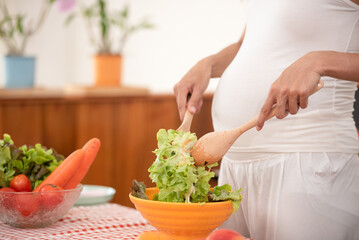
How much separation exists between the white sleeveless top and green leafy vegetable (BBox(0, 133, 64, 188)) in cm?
47

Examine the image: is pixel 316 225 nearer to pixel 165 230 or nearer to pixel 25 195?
pixel 165 230

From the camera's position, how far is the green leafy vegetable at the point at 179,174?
106 cm

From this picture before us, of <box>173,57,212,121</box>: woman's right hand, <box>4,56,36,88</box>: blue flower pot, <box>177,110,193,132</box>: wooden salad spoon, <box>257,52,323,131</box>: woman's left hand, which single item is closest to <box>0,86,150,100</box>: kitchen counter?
<box>4,56,36,88</box>: blue flower pot

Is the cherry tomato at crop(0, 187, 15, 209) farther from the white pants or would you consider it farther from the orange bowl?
the white pants

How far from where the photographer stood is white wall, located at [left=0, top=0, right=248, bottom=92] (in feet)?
12.7

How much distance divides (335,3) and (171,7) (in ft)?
10.2

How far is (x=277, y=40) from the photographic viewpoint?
4.34 ft

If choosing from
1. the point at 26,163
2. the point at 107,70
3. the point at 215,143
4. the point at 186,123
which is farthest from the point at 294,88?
the point at 107,70

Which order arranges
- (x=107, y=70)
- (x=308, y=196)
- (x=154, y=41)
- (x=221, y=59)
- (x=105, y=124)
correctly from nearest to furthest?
(x=308, y=196), (x=221, y=59), (x=105, y=124), (x=107, y=70), (x=154, y=41)

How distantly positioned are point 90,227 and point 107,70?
7.94 ft

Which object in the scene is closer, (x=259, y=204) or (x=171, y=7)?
(x=259, y=204)

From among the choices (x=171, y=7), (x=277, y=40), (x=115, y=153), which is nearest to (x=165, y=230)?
(x=277, y=40)

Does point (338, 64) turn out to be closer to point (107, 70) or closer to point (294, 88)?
point (294, 88)

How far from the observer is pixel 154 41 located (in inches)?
176
